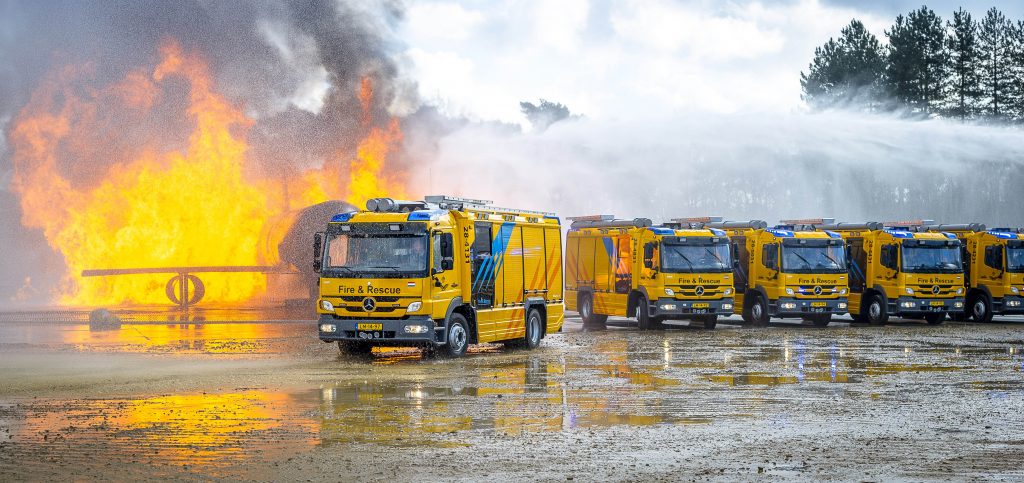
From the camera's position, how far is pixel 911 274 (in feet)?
103

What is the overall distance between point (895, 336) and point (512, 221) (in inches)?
390

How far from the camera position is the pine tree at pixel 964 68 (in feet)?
243

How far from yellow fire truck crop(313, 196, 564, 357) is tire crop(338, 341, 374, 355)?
2 cm

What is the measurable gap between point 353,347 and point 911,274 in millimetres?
16812

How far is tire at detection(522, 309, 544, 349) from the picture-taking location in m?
23.7

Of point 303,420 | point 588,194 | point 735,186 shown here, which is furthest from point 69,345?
point 735,186

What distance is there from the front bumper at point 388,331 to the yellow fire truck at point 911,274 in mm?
15984

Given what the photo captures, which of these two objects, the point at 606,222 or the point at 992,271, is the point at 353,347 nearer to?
the point at 606,222

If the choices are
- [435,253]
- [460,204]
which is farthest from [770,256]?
[435,253]

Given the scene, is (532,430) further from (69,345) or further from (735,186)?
(735,186)

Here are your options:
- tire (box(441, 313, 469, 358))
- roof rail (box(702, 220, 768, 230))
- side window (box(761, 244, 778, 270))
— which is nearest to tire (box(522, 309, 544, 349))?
tire (box(441, 313, 469, 358))

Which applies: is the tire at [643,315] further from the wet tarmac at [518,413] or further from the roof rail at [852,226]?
the roof rail at [852,226]

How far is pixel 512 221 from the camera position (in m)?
23.4

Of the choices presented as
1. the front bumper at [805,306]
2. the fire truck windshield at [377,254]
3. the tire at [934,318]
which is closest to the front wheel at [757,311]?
the front bumper at [805,306]
